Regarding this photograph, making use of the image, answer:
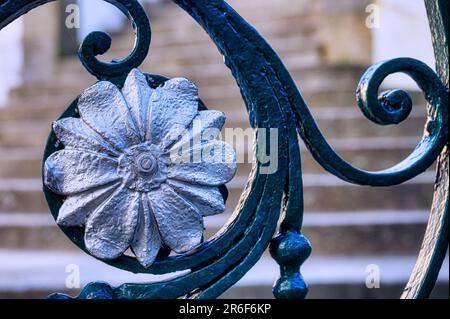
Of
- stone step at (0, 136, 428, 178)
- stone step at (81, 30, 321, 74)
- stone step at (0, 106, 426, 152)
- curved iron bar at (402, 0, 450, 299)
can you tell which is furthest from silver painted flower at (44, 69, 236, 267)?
stone step at (81, 30, 321, 74)

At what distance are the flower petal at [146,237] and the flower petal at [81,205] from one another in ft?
0.12

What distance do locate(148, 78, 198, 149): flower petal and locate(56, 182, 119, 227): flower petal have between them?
0.07 m

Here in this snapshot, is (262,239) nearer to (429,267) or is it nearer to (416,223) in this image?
(429,267)

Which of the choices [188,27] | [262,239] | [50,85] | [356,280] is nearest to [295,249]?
[262,239]

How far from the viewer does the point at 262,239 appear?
667 millimetres

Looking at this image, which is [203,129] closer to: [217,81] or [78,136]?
[78,136]

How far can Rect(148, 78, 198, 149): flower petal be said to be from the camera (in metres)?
0.64

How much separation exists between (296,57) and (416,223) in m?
2.20

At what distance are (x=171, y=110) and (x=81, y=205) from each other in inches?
5.3

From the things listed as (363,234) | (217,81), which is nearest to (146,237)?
(363,234)

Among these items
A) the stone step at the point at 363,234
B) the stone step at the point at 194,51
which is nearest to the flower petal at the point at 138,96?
the stone step at the point at 363,234

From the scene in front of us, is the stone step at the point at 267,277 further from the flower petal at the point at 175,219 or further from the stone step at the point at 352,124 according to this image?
the flower petal at the point at 175,219

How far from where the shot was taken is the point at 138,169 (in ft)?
2.06

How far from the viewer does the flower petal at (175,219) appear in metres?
0.63
